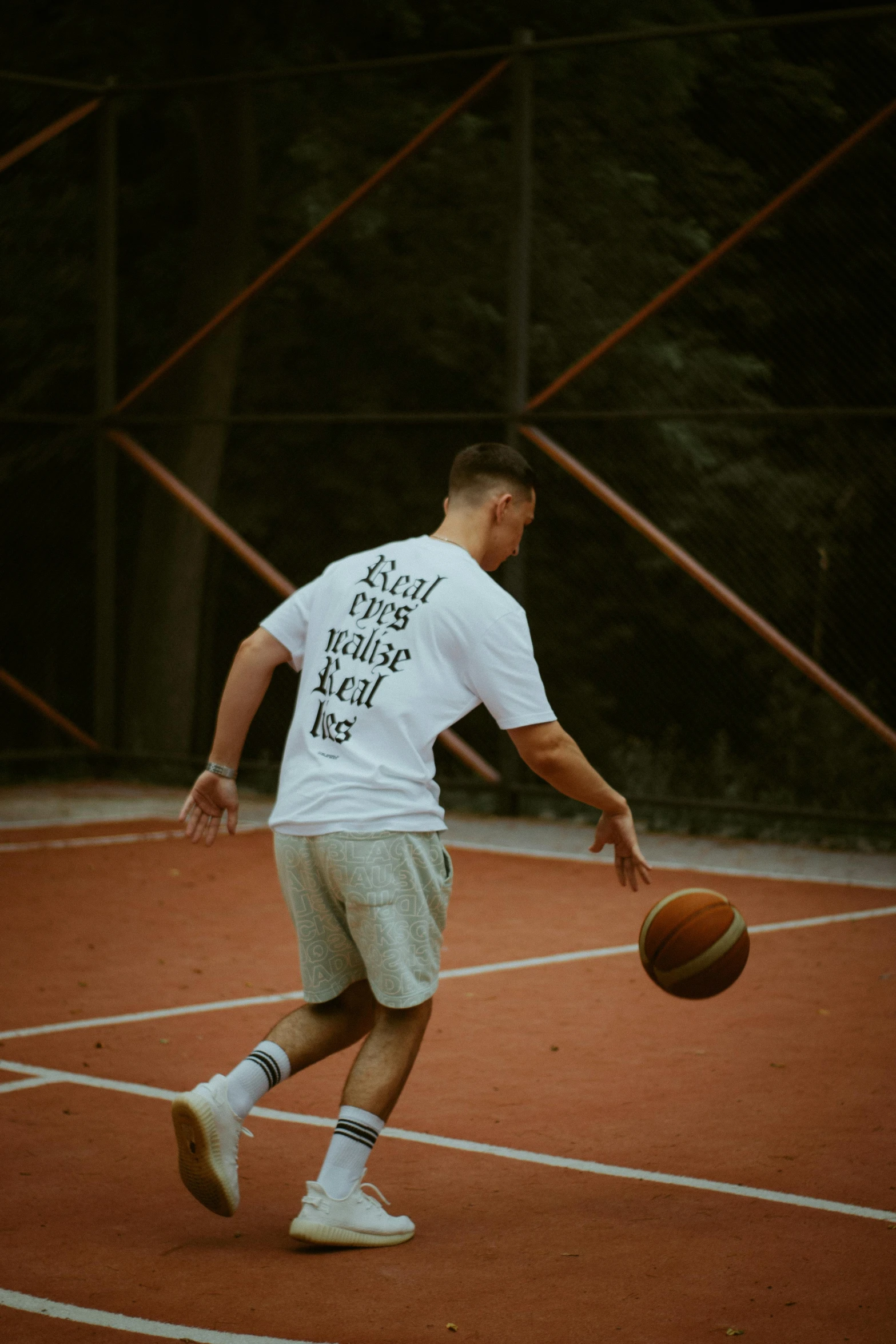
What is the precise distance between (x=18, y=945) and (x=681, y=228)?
9.54 metres

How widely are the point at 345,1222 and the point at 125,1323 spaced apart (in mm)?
686

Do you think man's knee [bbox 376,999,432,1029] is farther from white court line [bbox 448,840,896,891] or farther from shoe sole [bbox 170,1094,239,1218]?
white court line [bbox 448,840,896,891]

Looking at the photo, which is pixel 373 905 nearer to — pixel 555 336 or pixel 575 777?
pixel 575 777

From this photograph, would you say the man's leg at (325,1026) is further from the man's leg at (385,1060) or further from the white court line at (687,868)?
the white court line at (687,868)

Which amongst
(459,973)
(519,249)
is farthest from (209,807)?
(519,249)

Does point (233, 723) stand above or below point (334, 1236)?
above

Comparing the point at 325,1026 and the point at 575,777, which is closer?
the point at 575,777

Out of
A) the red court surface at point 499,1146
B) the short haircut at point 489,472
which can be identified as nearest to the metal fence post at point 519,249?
the red court surface at point 499,1146

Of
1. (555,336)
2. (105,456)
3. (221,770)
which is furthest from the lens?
(555,336)

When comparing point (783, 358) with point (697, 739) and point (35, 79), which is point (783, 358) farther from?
point (35, 79)

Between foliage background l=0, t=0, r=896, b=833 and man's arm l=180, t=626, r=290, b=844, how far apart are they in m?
10.2

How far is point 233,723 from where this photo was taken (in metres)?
5.19

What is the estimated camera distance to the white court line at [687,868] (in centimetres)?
1133

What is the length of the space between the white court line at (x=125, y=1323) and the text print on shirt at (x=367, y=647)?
1.47m
